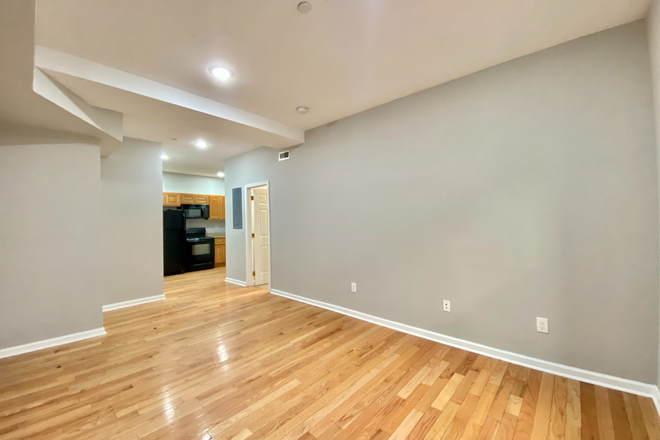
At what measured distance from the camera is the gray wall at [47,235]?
8.24ft

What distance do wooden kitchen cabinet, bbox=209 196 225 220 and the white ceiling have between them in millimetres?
5263

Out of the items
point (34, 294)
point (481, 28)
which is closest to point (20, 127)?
point (34, 294)

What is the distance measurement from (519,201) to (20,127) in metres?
4.85

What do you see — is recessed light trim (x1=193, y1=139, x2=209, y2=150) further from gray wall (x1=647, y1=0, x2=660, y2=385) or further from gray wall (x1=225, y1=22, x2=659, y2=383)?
gray wall (x1=647, y1=0, x2=660, y2=385)

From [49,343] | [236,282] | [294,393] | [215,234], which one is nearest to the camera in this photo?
[294,393]

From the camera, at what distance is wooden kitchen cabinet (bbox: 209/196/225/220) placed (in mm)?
7297

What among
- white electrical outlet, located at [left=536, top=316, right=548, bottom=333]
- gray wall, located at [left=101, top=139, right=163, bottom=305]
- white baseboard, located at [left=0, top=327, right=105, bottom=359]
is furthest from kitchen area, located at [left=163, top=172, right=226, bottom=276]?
white electrical outlet, located at [left=536, top=316, right=548, bottom=333]

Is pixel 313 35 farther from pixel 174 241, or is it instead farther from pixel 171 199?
pixel 171 199

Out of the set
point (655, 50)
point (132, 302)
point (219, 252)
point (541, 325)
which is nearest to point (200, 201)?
point (219, 252)

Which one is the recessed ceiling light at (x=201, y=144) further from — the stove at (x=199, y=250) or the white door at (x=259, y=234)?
the stove at (x=199, y=250)

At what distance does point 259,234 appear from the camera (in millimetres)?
5008

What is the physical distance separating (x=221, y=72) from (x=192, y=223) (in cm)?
604

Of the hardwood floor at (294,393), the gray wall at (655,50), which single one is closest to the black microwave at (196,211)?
the hardwood floor at (294,393)

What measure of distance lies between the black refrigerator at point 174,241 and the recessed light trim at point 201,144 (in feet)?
7.56
